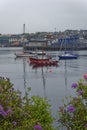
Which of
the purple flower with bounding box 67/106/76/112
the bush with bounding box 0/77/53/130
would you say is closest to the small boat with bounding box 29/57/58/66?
the bush with bounding box 0/77/53/130

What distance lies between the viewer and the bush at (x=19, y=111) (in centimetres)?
654

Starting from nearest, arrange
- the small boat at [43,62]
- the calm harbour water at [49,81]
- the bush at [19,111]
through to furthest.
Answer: the bush at [19,111] < the calm harbour water at [49,81] < the small boat at [43,62]

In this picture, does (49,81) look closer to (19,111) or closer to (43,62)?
(43,62)

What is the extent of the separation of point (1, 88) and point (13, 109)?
1.88 feet

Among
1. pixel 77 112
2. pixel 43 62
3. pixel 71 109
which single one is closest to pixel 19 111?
pixel 71 109

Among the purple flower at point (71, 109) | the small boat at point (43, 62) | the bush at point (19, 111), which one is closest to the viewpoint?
the bush at point (19, 111)

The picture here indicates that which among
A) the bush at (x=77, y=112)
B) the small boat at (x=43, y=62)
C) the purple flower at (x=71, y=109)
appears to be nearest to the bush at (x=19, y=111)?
the bush at (x=77, y=112)

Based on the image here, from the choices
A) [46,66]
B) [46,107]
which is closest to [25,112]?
[46,107]

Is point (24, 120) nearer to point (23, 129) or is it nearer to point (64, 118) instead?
point (23, 129)

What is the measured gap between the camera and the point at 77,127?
7.63 meters

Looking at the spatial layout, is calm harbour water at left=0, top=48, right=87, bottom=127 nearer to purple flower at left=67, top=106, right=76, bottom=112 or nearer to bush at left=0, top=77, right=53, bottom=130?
bush at left=0, top=77, right=53, bottom=130

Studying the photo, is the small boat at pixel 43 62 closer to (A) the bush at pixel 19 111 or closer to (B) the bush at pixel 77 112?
(B) the bush at pixel 77 112

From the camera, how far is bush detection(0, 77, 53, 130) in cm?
654

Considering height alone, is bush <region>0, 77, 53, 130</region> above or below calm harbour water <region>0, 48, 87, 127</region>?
above
